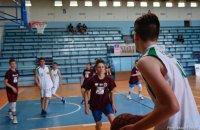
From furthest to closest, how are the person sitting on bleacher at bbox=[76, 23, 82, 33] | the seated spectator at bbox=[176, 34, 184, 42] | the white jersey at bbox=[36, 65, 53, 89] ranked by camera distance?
1. the seated spectator at bbox=[176, 34, 184, 42]
2. the person sitting on bleacher at bbox=[76, 23, 82, 33]
3. the white jersey at bbox=[36, 65, 53, 89]

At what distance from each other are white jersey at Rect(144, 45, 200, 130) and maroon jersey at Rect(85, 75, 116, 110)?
11.7 ft

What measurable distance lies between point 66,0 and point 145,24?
21662 mm

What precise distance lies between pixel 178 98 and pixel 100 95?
144 inches

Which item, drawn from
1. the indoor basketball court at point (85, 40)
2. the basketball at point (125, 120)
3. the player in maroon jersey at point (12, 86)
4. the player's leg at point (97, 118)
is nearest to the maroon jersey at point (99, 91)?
the player's leg at point (97, 118)

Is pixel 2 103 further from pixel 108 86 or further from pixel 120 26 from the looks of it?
pixel 120 26

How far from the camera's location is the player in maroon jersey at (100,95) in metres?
4.99

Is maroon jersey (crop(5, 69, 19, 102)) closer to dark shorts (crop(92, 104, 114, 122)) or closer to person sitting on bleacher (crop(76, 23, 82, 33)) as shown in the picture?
dark shorts (crop(92, 104, 114, 122))

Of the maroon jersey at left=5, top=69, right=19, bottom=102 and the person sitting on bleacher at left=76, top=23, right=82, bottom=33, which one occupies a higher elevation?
the person sitting on bleacher at left=76, top=23, right=82, bottom=33

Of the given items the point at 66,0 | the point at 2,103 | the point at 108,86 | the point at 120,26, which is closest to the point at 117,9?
the point at 120,26

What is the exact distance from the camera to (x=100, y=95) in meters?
5.08

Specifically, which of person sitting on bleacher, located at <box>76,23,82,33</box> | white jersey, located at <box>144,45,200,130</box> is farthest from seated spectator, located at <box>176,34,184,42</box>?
white jersey, located at <box>144,45,200,130</box>

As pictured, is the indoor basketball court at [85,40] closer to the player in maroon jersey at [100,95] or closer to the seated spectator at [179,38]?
the seated spectator at [179,38]

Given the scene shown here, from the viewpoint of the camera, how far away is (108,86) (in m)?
5.16

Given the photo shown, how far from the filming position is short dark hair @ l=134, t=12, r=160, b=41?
1.47 metres
